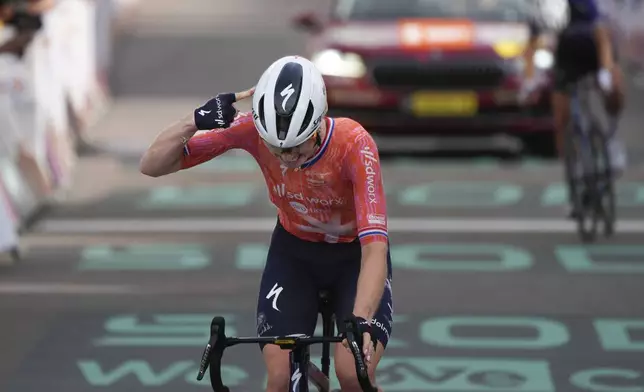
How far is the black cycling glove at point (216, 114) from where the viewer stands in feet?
21.6

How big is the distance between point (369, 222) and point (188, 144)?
0.85 metres

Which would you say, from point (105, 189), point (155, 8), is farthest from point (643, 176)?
point (155, 8)

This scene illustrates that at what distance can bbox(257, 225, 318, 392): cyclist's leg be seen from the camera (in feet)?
→ 21.5

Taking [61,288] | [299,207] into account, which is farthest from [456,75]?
[299,207]

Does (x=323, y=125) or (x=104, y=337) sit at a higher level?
(x=323, y=125)

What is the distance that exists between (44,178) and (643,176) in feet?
19.1

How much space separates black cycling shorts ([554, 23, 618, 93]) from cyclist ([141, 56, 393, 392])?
21.2ft

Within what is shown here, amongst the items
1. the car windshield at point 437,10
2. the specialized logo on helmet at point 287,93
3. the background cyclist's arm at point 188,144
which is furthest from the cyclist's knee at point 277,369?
the car windshield at point 437,10

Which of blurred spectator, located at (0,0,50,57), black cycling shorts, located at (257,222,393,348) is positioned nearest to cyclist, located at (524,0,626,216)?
blurred spectator, located at (0,0,50,57)

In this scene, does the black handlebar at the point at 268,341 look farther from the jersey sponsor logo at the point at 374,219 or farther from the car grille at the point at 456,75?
the car grille at the point at 456,75

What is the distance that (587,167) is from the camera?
12.9m

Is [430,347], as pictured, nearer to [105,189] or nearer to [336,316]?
[336,316]

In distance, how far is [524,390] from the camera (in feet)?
29.6

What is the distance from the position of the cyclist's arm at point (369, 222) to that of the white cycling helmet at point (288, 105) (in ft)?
1.38
